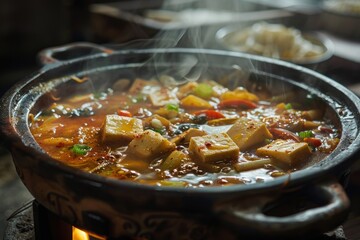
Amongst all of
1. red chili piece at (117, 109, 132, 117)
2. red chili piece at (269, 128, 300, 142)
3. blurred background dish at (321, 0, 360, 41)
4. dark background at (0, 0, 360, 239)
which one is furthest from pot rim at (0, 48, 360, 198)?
blurred background dish at (321, 0, 360, 41)

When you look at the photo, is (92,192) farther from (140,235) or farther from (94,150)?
(94,150)

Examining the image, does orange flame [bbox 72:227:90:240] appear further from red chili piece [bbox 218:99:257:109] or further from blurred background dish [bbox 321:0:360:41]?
blurred background dish [bbox 321:0:360:41]

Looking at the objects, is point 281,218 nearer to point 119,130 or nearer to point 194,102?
point 119,130

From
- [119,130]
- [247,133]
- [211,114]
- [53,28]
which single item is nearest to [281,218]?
[247,133]

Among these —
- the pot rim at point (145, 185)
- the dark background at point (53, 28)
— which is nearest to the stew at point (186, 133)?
the pot rim at point (145, 185)

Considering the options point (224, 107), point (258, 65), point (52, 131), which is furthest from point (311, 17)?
point (52, 131)

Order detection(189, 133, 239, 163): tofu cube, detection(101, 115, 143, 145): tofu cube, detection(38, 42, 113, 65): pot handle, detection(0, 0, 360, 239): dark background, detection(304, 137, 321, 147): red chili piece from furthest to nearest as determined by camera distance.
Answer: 1. detection(0, 0, 360, 239): dark background
2. detection(38, 42, 113, 65): pot handle
3. detection(304, 137, 321, 147): red chili piece
4. detection(101, 115, 143, 145): tofu cube
5. detection(189, 133, 239, 163): tofu cube
